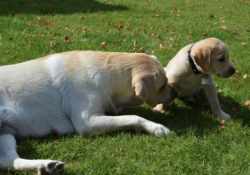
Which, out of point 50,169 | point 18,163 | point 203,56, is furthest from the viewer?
point 203,56

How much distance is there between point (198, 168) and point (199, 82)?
6.22ft

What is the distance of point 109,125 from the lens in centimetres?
309

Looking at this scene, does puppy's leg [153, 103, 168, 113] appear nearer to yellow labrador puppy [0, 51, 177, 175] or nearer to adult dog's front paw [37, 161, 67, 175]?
yellow labrador puppy [0, 51, 177, 175]

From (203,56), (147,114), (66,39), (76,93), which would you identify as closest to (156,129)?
(147,114)

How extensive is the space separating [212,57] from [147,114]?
1.38 m

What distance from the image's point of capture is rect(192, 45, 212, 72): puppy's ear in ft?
12.1

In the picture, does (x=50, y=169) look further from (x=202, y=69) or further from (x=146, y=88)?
(x=202, y=69)

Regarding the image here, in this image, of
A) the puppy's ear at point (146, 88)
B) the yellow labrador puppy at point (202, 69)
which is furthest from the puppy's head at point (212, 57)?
the puppy's ear at point (146, 88)

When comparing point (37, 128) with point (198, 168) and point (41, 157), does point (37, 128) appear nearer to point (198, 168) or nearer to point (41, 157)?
point (41, 157)

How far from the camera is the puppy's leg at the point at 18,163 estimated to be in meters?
2.35

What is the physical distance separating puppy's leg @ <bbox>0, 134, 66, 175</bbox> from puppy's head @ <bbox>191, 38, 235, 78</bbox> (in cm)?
249

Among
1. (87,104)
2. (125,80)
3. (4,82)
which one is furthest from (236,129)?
(4,82)

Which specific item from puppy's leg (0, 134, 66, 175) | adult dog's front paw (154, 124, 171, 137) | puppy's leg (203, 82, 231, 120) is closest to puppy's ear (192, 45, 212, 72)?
puppy's leg (203, 82, 231, 120)

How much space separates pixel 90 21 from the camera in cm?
819
